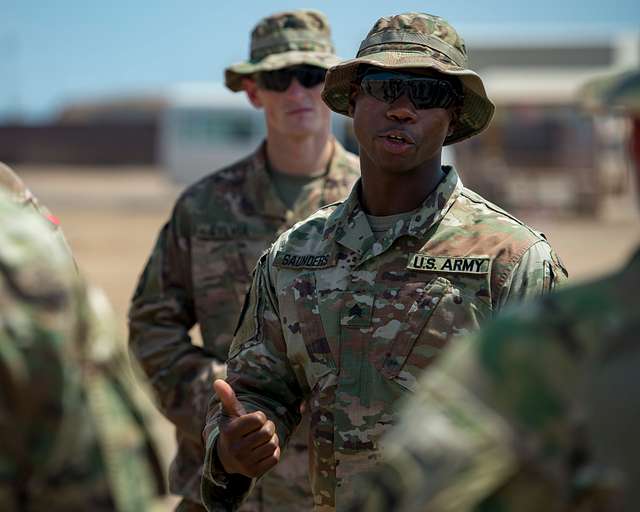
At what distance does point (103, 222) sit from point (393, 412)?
23171 mm

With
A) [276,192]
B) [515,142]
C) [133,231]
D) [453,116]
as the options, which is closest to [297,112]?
[276,192]

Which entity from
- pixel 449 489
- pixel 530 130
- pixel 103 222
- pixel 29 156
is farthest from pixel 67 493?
pixel 29 156

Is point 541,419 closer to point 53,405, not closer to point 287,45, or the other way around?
point 53,405

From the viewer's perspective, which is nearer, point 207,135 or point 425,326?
point 425,326

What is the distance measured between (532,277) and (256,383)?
880 mm

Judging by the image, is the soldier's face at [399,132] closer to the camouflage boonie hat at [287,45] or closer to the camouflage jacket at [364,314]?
the camouflage jacket at [364,314]

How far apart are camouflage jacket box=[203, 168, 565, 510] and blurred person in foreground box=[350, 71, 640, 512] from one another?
139cm

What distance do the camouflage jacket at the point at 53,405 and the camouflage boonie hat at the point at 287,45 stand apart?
326 centimetres

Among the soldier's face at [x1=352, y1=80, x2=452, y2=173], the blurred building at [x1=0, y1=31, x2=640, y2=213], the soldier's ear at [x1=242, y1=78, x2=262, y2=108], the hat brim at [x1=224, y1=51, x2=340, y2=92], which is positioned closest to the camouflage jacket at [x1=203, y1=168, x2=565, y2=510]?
the soldier's face at [x1=352, y1=80, x2=452, y2=173]

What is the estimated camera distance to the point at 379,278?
349cm

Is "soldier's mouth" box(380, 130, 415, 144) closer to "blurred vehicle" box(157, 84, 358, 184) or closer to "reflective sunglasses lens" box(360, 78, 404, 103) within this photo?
"reflective sunglasses lens" box(360, 78, 404, 103)

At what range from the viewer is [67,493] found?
1953 mm

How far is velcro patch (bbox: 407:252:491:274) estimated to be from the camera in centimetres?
335

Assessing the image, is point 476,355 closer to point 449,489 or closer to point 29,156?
point 449,489
